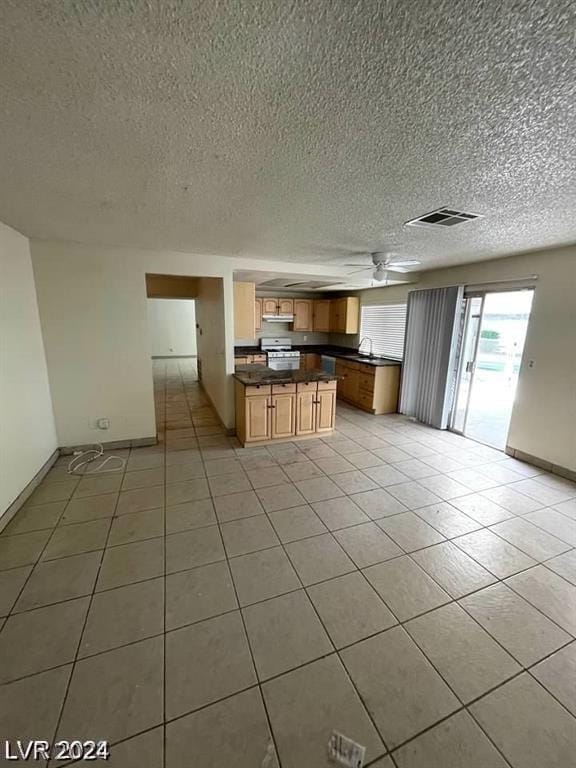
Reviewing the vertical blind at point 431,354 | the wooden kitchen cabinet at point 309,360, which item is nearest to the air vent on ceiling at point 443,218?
the vertical blind at point 431,354

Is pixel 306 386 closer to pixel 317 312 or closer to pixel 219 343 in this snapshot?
pixel 219 343

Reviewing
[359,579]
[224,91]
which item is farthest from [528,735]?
[224,91]

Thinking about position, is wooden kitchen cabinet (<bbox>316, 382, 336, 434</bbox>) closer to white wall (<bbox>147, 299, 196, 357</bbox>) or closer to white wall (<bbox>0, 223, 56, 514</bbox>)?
white wall (<bbox>0, 223, 56, 514</bbox>)

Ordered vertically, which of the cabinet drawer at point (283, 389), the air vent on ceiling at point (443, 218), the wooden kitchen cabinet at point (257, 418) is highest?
the air vent on ceiling at point (443, 218)

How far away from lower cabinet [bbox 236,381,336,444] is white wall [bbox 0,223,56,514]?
2170mm

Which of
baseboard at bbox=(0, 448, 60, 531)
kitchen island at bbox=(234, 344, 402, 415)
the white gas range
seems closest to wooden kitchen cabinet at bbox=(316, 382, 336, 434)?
kitchen island at bbox=(234, 344, 402, 415)

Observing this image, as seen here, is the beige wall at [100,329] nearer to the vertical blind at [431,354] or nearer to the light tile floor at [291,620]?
the light tile floor at [291,620]

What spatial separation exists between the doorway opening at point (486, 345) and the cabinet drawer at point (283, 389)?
2.53 meters

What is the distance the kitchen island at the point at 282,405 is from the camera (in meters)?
4.09

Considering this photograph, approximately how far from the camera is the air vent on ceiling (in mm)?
2365

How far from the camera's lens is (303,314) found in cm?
730

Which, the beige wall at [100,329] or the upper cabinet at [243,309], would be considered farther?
the upper cabinet at [243,309]

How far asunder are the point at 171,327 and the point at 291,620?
1058cm

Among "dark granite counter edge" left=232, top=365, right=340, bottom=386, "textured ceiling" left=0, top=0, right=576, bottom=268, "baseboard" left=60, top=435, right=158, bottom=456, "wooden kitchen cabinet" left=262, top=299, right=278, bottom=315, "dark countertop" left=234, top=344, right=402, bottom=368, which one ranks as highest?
"textured ceiling" left=0, top=0, right=576, bottom=268
